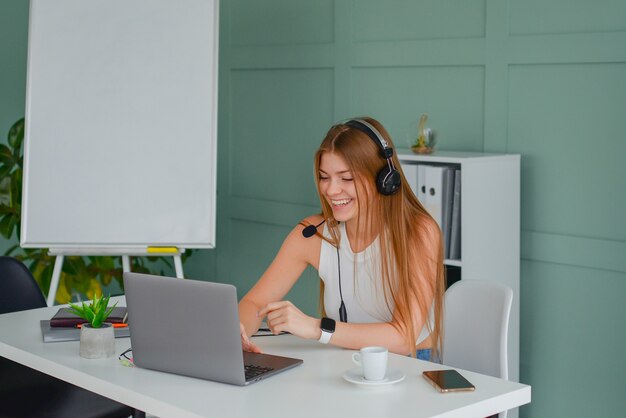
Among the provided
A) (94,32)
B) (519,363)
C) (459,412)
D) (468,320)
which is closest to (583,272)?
(519,363)

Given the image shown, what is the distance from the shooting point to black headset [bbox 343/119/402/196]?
2.36 meters

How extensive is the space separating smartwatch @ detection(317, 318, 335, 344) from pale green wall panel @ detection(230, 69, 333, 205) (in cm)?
190

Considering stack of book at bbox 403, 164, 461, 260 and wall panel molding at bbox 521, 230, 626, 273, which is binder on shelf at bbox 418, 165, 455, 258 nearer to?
stack of book at bbox 403, 164, 461, 260

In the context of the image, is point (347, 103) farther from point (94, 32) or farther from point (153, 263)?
point (153, 263)

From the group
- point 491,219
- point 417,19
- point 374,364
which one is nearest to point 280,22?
point 417,19

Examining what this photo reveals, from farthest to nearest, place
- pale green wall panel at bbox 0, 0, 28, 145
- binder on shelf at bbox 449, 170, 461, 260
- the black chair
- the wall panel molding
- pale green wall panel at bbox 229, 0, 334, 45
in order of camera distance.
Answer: pale green wall panel at bbox 0, 0, 28, 145, pale green wall panel at bbox 229, 0, 334, 45, binder on shelf at bbox 449, 170, 461, 260, the wall panel molding, the black chair

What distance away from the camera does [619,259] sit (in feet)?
9.89

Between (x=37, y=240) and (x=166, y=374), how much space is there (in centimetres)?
179

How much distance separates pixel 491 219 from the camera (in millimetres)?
3137

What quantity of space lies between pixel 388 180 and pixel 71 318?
0.87 m

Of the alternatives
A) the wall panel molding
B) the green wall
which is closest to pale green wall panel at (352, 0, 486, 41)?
the green wall

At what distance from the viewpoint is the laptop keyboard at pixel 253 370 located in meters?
1.95

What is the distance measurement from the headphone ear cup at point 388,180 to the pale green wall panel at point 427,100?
3.44 feet

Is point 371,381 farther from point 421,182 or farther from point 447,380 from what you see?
point 421,182
